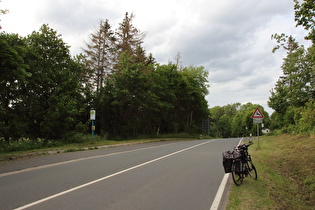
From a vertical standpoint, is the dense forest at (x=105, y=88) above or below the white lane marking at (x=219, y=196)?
above

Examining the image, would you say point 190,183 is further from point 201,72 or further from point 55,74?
point 201,72

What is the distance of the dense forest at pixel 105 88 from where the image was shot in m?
15.2

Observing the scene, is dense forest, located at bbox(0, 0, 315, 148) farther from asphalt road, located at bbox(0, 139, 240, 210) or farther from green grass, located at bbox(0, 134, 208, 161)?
asphalt road, located at bbox(0, 139, 240, 210)

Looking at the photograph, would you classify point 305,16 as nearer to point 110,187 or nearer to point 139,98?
point 110,187

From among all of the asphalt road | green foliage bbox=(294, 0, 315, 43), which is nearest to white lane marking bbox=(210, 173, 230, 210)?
the asphalt road

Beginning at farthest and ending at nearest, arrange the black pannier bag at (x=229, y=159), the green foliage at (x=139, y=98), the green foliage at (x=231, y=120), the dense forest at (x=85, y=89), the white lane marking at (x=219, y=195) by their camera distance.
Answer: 1. the green foliage at (x=231, y=120)
2. the green foliage at (x=139, y=98)
3. the dense forest at (x=85, y=89)
4. the black pannier bag at (x=229, y=159)
5. the white lane marking at (x=219, y=195)

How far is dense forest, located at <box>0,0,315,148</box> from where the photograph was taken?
1525 centimetres

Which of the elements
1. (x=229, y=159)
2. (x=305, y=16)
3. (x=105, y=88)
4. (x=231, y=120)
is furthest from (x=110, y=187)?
(x=231, y=120)

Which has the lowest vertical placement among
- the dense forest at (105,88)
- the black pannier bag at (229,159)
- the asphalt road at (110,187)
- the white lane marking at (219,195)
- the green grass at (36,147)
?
the white lane marking at (219,195)

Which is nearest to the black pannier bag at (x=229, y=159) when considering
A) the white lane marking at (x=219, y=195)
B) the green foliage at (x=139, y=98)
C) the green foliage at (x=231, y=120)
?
the white lane marking at (x=219, y=195)

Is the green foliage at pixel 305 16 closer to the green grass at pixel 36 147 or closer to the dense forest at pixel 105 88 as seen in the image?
the dense forest at pixel 105 88

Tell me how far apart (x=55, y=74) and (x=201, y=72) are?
39.0m

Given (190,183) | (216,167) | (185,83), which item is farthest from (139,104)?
(190,183)

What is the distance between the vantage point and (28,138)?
1964 cm
